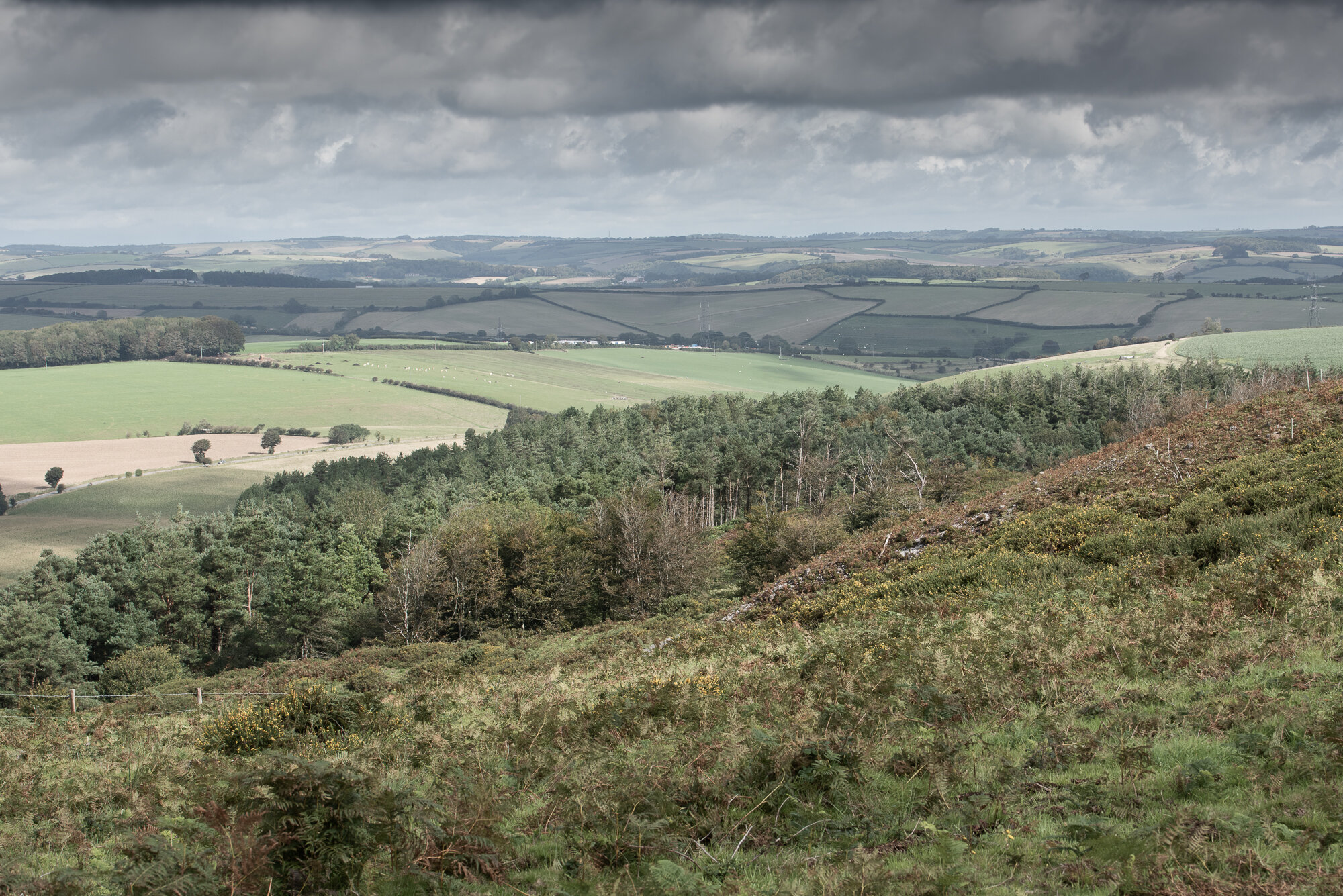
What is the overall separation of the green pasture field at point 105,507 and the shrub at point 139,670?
41.5m

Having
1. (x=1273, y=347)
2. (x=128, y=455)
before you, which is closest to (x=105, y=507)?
(x=128, y=455)

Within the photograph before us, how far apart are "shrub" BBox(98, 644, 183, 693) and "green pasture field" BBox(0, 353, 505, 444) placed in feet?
336

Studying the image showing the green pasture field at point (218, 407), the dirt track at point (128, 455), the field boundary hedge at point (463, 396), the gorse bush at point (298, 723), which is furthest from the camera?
the field boundary hedge at point (463, 396)

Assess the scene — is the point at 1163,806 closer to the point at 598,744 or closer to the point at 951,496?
the point at 598,744

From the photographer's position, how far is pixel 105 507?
393ft

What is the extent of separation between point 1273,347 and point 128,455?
Answer: 18971 cm

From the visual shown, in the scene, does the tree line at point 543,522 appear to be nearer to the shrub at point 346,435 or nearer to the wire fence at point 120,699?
the shrub at point 346,435

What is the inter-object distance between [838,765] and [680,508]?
59.7 m

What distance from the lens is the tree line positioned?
57750 mm

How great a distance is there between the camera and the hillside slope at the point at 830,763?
8.62 meters

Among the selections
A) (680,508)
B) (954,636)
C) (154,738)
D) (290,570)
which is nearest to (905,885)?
(954,636)

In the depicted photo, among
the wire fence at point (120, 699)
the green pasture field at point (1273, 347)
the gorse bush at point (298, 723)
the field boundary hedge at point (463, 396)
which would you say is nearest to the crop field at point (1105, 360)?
the green pasture field at point (1273, 347)

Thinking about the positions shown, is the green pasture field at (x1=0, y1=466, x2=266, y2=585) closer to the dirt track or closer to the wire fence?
the dirt track

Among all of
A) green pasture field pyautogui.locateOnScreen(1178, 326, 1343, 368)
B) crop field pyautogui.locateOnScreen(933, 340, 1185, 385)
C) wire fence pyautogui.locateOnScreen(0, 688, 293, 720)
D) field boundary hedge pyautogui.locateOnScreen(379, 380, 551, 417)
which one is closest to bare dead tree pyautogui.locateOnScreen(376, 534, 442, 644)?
wire fence pyautogui.locateOnScreen(0, 688, 293, 720)
